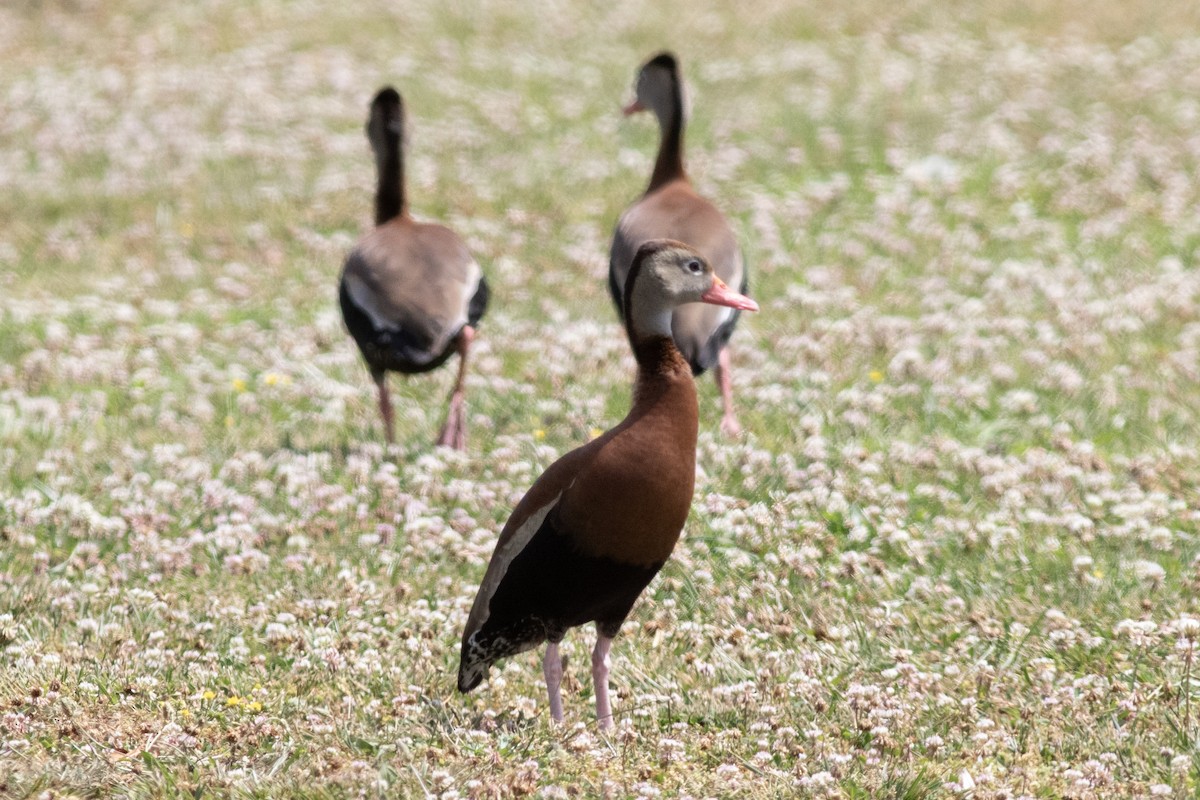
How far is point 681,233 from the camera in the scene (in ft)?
29.5

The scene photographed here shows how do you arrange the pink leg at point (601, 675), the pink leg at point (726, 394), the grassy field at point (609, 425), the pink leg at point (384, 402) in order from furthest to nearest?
the pink leg at point (384, 402) → the pink leg at point (726, 394) → the pink leg at point (601, 675) → the grassy field at point (609, 425)

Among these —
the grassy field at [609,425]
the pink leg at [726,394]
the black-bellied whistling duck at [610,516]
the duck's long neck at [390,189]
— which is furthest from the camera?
the duck's long neck at [390,189]

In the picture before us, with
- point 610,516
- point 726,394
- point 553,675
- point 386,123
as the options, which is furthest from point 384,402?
point 610,516

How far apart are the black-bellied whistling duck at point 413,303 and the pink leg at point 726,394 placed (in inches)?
56.5

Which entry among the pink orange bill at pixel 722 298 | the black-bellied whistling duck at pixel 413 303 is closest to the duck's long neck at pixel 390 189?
the black-bellied whistling duck at pixel 413 303

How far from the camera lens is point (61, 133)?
55.3 feet

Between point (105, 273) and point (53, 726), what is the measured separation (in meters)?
8.29

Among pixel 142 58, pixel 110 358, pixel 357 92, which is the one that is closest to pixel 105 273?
pixel 110 358

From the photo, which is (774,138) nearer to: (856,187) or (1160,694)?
(856,187)

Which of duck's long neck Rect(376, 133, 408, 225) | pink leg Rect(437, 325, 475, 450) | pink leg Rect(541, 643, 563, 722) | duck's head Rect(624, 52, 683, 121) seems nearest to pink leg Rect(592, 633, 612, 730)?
pink leg Rect(541, 643, 563, 722)

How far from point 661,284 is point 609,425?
325 cm

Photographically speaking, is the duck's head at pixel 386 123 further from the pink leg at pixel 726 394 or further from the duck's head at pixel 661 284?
the duck's head at pixel 661 284

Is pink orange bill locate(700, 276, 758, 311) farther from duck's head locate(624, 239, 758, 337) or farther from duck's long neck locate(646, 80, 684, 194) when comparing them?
duck's long neck locate(646, 80, 684, 194)

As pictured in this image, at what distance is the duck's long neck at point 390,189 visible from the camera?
1003cm
